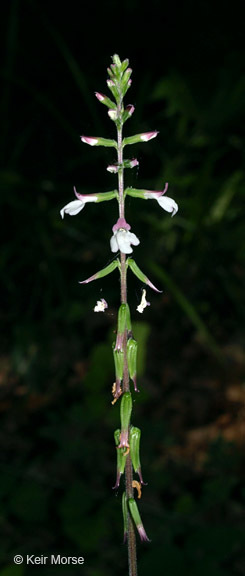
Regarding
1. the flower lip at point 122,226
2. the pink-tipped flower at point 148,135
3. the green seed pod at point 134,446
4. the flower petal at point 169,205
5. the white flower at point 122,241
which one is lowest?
the green seed pod at point 134,446

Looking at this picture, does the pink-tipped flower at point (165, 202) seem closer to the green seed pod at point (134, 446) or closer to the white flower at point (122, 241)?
A: the white flower at point (122, 241)

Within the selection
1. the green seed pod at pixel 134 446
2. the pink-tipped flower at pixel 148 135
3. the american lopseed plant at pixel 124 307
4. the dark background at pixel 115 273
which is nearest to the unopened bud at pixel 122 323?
the american lopseed plant at pixel 124 307

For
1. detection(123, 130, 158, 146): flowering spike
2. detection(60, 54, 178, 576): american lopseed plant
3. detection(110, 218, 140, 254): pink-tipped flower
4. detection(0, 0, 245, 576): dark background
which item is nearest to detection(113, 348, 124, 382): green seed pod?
detection(60, 54, 178, 576): american lopseed plant

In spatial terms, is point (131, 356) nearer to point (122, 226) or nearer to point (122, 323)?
point (122, 323)

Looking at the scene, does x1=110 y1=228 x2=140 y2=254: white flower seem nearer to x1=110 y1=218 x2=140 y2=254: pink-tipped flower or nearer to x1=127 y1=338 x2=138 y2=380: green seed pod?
x1=110 y1=218 x2=140 y2=254: pink-tipped flower

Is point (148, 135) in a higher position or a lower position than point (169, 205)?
higher

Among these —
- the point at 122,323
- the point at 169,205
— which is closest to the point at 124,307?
the point at 122,323

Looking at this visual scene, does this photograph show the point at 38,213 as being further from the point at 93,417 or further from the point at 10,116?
the point at 93,417
